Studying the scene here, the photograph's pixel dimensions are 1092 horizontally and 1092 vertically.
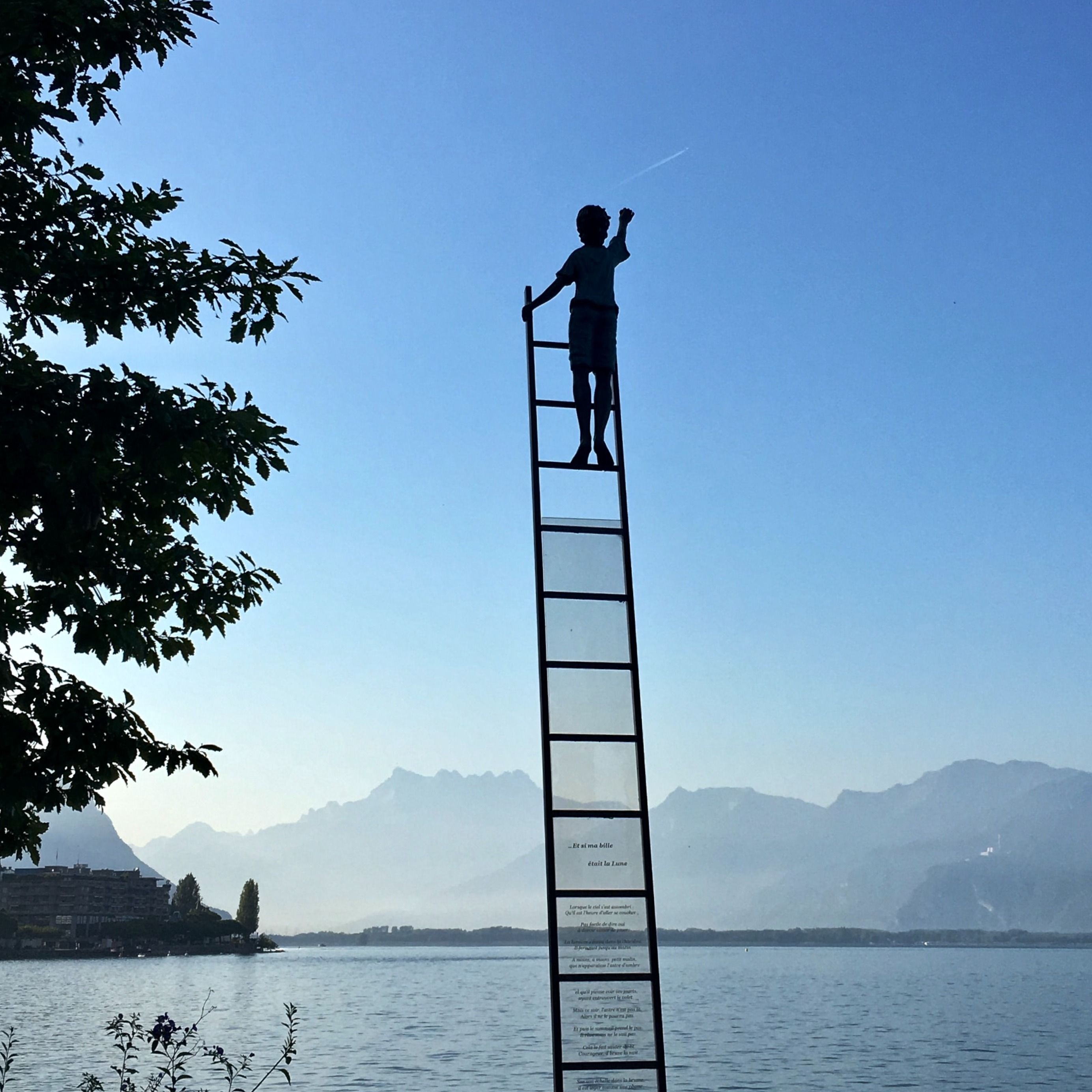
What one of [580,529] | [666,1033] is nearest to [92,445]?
[580,529]

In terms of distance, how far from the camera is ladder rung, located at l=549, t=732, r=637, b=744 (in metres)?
6.65

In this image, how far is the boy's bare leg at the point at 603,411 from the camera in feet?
25.2

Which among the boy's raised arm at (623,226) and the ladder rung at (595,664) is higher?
the boy's raised arm at (623,226)

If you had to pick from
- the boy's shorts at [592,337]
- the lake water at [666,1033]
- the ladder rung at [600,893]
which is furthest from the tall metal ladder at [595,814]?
the lake water at [666,1033]

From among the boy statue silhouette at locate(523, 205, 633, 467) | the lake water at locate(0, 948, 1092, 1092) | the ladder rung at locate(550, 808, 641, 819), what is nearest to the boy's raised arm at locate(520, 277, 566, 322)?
the boy statue silhouette at locate(523, 205, 633, 467)

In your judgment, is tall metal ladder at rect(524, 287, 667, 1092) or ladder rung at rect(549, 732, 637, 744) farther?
ladder rung at rect(549, 732, 637, 744)

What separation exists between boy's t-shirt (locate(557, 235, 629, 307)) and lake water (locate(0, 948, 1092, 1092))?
4479 centimetres

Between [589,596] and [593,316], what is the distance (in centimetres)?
203

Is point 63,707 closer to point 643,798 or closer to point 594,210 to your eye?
point 643,798

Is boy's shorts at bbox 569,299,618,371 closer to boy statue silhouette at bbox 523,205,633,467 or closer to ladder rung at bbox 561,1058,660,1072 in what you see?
boy statue silhouette at bbox 523,205,633,467

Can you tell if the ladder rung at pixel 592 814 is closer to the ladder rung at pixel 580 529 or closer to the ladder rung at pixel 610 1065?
the ladder rung at pixel 610 1065

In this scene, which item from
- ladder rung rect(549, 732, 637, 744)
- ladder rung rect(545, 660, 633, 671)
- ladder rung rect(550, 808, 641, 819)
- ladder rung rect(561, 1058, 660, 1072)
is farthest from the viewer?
ladder rung rect(545, 660, 633, 671)

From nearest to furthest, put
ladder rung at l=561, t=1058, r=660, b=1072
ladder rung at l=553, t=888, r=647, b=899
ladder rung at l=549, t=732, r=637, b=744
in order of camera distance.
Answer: ladder rung at l=561, t=1058, r=660, b=1072
ladder rung at l=553, t=888, r=647, b=899
ladder rung at l=549, t=732, r=637, b=744

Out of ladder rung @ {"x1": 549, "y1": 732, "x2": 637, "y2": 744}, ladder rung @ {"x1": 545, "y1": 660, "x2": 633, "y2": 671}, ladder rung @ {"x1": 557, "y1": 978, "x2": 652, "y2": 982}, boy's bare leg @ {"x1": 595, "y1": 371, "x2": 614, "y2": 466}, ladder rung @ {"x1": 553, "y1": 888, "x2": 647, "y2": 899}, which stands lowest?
ladder rung @ {"x1": 557, "y1": 978, "x2": 652, "y2": 982}
